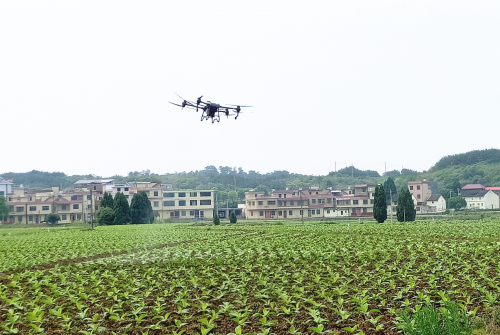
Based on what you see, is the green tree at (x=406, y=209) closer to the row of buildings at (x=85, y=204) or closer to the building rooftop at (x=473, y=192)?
the row of buildings at (x=85, y=204)

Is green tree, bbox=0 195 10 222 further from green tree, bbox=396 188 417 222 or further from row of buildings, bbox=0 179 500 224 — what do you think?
green tree, bbox=396 188 417 222

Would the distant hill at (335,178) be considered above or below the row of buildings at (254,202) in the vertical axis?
above

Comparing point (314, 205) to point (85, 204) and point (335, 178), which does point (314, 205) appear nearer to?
point (85, 204)

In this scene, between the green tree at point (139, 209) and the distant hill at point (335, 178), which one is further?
the distant hill at point (335, 178)

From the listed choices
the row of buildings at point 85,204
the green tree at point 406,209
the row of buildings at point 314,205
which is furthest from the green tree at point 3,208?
the green tree at point 406,209

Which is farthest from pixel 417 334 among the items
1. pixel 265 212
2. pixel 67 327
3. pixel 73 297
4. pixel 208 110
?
pixel 265 212

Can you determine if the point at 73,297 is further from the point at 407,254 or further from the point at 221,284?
the point at 407,254
